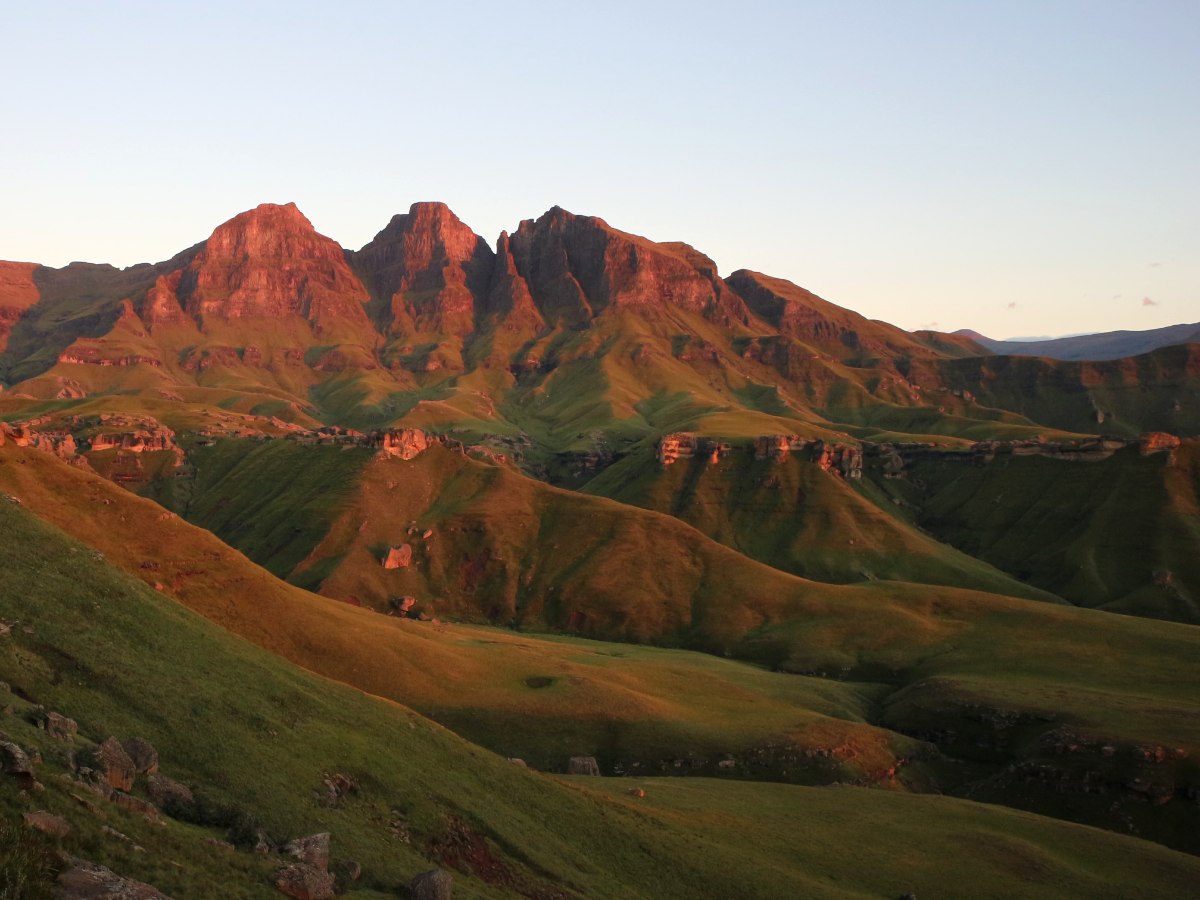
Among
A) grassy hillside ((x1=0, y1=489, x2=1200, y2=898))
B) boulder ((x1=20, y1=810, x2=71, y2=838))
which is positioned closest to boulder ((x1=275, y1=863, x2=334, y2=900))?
grassy hillside ((x1=0, y1=489, x2=1200, y2=898))

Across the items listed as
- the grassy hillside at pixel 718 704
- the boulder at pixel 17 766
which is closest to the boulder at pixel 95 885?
the boulder at pixel 17 766

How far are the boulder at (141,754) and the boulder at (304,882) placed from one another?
1135 cm

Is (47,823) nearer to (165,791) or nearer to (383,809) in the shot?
(165,791)

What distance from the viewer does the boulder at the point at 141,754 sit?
5031 cm

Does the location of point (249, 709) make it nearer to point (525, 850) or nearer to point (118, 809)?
point (525, 850)

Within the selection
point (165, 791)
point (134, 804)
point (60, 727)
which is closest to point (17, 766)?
point (134, 804)

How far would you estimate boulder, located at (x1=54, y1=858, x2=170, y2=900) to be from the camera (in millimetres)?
30359

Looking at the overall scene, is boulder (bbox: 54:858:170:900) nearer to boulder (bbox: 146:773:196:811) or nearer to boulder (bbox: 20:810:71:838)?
boulder (bbox: 20:810:71:838)

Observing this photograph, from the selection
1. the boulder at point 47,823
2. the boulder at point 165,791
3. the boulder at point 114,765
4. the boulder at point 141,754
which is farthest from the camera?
the boulder at point 141,754

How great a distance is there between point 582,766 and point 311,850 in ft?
236

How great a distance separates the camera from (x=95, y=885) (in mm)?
31094

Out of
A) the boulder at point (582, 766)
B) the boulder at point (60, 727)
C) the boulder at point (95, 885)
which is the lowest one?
the boulder at point (582, 766)

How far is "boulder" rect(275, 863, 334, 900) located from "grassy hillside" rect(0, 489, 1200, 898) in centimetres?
76

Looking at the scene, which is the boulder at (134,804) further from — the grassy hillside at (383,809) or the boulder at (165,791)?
the boulder at (165,791)
